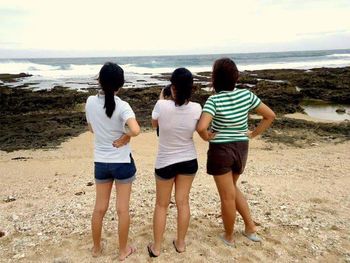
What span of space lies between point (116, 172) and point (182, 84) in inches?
40.1

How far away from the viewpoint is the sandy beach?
4.25 metres

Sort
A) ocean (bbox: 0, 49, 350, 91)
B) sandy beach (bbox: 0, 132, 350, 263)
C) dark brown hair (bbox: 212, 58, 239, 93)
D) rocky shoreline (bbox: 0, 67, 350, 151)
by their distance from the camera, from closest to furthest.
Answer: dark brown hair (bbox: 212, 58, 239, 93) < sandy beach (bbox: 0, 132, 350, 263) < rocky shoreline (bbox: 0, 67, 350, 151) < ocean (bbox: 0, 49, 350, 91)

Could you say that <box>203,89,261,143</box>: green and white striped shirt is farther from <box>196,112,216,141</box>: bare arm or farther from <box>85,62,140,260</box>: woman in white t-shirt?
<box>85,62,140,260</box>: woman in white t-shirt

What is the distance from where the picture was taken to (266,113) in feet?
13.0

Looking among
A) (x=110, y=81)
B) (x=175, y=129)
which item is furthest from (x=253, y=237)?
(x=110, y=81)

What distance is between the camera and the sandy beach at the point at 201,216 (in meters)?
4.25

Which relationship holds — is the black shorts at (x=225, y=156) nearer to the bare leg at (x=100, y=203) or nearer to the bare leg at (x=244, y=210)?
the bare leg at (x=244, y=210)

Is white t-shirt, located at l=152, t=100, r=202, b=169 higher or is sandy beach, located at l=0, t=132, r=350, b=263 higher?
white t-shirt, located at l=152, t=100, r=202, b=169

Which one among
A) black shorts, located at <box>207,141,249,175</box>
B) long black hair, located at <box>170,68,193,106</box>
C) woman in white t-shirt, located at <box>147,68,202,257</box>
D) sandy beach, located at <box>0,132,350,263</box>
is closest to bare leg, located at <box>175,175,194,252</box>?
woman in white t-shirt, located at <box>147,68,202,257</box>

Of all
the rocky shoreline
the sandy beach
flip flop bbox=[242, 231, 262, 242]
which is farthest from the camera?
Answer: the rocky shoreline

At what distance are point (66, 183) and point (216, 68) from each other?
4893 mm

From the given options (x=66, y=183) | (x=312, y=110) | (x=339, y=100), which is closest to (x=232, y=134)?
(x=66, y=183)

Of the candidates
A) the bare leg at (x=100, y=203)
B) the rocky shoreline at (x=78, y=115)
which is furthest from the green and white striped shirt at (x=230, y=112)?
the rocky shoreline at (x=78, y=115)

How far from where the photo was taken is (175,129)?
12.1ft
